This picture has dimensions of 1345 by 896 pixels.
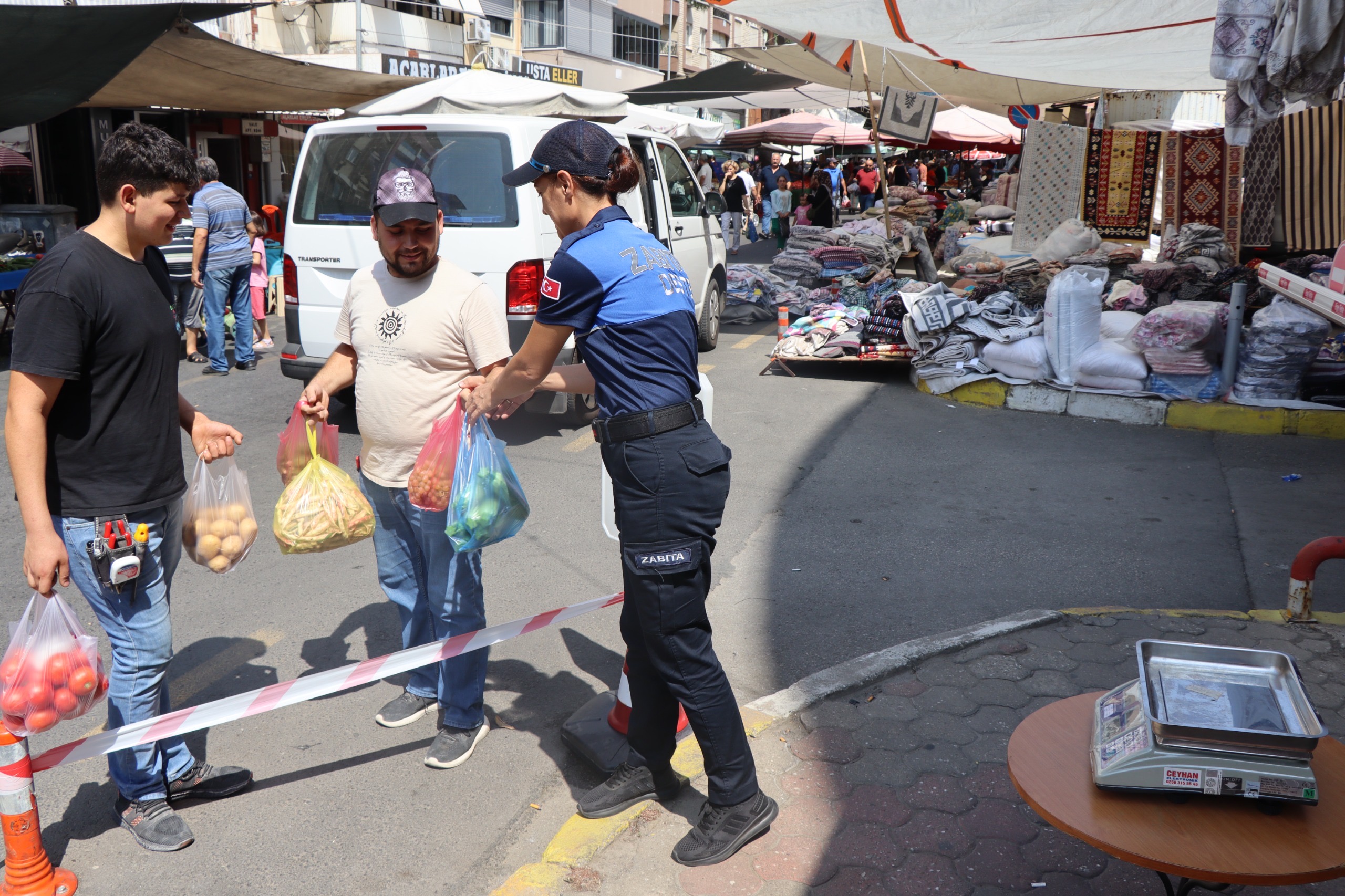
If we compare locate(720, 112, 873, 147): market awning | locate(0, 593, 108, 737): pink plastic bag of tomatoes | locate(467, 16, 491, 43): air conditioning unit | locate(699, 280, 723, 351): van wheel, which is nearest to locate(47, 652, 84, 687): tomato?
locate(0, 593, 108, 737): pink plastic bag of tomatoes

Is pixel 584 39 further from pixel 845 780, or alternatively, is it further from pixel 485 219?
pixel 845 780

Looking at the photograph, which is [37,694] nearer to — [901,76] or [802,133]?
[901,76]

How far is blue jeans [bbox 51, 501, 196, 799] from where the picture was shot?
2.72 metres

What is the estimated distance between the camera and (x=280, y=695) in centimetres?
298

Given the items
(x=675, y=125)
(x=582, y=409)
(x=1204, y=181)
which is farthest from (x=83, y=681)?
(x=675, y=125)

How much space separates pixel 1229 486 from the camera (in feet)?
20.6

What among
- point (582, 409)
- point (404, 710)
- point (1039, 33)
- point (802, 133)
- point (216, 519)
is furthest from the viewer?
point (802, 133)

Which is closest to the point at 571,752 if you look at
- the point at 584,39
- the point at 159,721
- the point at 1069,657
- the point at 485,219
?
the point at 159,721

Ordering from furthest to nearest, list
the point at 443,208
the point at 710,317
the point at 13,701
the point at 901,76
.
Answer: the point at 901,76 < the point at 710,317 < the point at 443,208 < the point at 13,701

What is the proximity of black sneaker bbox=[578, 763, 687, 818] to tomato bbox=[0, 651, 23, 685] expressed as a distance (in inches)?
60.2

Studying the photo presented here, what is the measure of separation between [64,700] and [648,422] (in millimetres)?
1582

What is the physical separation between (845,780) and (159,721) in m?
2.02

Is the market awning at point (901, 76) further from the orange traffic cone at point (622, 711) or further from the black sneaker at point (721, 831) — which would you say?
the black sneaker at point (721, 831)

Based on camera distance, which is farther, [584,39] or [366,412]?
[584,39]
